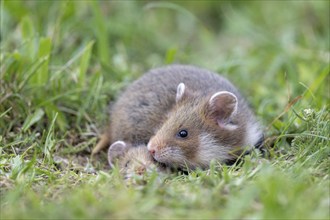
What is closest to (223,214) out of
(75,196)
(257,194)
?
(257,194)

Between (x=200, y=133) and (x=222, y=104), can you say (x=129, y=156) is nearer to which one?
(x=200, y=133)

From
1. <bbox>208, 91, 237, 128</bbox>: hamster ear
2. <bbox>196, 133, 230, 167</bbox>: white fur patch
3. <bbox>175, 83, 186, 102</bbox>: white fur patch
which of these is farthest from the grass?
<bbox>175, 83, 186, 102</bbox>: white fur patch

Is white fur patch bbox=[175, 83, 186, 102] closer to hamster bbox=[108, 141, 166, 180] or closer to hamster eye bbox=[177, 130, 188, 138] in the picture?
hamster eye bbox=[177, 130, 188, 138]

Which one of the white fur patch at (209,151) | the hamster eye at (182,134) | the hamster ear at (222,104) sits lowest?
the white fur patch at (209,151)

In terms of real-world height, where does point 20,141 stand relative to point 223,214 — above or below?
below

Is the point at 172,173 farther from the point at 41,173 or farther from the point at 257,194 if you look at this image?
the point at 257,194

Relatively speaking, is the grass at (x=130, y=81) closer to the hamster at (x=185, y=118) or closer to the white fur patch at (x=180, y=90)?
the hamster at (x=185, y=118)

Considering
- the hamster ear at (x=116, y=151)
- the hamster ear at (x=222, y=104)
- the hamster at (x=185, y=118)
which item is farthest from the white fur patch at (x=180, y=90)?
the hamster ear at (x=116, y=151)
